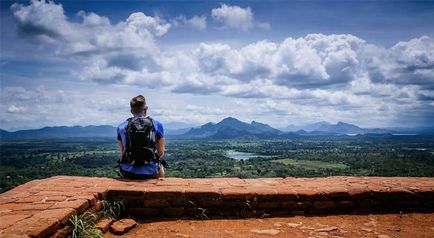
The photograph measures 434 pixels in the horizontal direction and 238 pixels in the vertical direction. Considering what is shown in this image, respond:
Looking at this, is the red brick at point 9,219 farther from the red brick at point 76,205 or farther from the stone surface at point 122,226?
the stone surface at point 122,226

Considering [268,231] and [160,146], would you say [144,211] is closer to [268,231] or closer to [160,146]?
[160,146]

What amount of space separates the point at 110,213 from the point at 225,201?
147 centimetres

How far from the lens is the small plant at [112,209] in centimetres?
419

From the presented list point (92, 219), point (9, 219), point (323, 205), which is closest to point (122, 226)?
point (92, 219)

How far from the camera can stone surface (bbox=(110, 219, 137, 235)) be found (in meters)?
3.84

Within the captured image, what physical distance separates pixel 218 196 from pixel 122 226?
4.12ft

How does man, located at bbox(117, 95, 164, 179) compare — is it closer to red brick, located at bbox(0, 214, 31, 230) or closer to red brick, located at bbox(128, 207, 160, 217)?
red brick, located at bbox(128, 207, 160, 217)

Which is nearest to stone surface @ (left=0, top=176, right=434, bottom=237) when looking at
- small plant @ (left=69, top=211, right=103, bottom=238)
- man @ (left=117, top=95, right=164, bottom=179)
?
small plant @ (left=69, top=211, right=103, bottom=238)

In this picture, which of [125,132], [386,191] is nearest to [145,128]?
[125,132]

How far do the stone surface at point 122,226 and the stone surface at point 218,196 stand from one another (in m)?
0.27

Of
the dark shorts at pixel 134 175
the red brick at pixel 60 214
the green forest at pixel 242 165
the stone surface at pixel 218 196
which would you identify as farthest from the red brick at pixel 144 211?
the green forest at pixel 242 165

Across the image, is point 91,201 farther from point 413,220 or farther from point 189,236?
point 413,220

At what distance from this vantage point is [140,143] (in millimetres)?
5070

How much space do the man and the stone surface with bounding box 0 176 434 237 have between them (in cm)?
25
